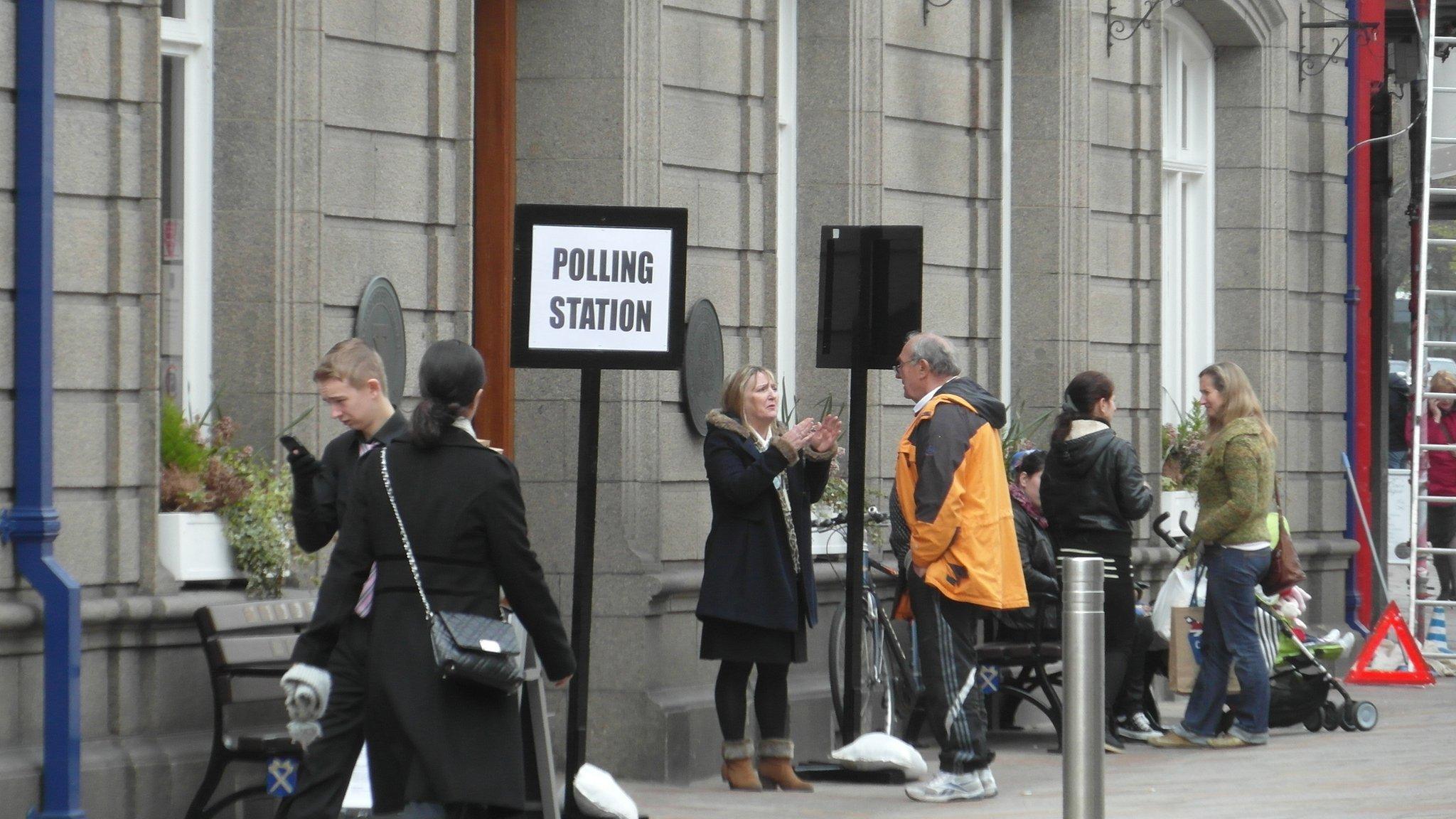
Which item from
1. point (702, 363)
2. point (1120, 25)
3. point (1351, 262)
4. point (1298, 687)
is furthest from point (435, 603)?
point (1351, 262)

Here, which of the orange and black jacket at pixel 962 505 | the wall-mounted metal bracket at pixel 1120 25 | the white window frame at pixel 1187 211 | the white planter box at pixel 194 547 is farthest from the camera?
the white window frame at pixel 1187 211

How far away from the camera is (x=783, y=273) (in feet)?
41.0

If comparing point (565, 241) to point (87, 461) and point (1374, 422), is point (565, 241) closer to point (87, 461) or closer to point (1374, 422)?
point (87, 461)

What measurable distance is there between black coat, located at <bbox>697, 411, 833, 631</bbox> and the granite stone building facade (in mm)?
884

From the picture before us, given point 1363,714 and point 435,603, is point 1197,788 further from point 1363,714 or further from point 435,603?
point 435,603

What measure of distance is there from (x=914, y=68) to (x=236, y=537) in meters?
5.62

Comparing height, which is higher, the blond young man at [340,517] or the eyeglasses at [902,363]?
the eyeglasses at [902,363]

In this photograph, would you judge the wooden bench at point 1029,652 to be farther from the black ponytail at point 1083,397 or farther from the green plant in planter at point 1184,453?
the green plant in planter at point 1184,453

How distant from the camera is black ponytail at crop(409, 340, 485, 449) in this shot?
6.55 meters

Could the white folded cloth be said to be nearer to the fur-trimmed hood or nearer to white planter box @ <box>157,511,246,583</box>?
white planter box @ <box>157,511,246,583</box>

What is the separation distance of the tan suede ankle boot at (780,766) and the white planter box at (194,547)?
8.13ft

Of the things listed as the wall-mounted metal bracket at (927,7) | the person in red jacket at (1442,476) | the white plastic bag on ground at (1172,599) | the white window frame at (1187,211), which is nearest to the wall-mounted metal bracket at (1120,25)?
the white window frame at (1187,211)

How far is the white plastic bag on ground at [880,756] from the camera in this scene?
10.3 meters

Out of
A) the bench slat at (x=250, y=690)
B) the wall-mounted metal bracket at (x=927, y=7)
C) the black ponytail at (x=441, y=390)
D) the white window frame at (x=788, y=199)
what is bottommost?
the bench slat at (x=250, y=690)
